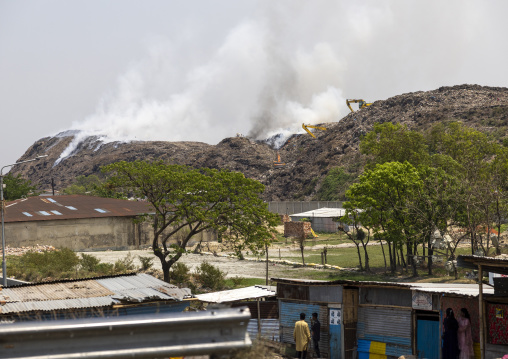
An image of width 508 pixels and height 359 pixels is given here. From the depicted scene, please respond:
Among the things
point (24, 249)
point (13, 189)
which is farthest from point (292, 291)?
point (13, 189)

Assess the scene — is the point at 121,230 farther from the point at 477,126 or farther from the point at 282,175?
the point at 282,175

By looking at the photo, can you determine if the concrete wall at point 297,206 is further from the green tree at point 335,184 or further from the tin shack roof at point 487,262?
the tin shack roof at point 487,262

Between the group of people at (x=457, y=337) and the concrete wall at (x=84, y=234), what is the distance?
1538 inches

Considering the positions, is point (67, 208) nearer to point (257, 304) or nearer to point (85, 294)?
point (257, 304)

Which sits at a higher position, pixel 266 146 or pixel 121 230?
pixel 266 146

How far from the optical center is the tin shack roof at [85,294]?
43.6ft

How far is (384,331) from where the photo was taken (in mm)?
16609

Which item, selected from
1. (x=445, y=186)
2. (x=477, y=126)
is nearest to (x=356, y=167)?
(x=477, y=126)

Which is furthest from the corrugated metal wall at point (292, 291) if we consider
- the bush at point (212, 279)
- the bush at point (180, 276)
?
the bush at point (180, 276)

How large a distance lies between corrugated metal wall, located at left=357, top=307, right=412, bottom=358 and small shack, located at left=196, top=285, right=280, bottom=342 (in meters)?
2.88

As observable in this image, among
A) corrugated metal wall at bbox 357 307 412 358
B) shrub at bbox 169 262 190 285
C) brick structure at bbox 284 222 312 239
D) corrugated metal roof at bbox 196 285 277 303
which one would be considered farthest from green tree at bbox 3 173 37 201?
corrugated metal wall at bbox 357 307 412 358

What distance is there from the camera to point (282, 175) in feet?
445

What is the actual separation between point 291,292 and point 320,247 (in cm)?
3474

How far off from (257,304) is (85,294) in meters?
6.08
